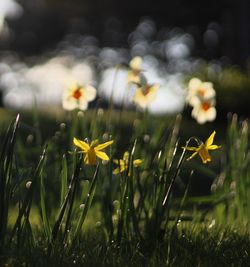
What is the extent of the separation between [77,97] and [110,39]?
20.2 metres

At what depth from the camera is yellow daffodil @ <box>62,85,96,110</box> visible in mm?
3518

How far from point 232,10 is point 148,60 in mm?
6495

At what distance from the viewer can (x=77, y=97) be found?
3535mm

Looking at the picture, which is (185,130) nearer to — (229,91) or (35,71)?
(229,91)

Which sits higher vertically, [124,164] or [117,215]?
[124,164]

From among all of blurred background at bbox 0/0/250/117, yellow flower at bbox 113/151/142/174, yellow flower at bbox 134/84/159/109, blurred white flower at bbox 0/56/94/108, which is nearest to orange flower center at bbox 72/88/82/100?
yellow flower at bbox 134/84/159/109

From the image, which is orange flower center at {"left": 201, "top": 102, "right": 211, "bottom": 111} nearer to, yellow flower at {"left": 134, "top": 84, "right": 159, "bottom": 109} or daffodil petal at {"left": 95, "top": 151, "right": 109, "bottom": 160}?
yellow flower at {"left": 134, "top": 84, "right": 159, "bottom": 109}

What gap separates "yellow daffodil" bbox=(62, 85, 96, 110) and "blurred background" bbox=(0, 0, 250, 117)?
43.6 ft

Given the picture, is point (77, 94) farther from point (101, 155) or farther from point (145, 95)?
point (101, 155)

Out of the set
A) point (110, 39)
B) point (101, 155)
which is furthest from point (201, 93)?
point (110, 39)

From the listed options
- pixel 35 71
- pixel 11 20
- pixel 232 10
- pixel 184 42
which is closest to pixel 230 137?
pixel 232 10

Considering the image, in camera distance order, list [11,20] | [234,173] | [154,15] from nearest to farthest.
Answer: [234,173] < [154,15] < [11,20]

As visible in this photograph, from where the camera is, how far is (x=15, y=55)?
2625 centimetres

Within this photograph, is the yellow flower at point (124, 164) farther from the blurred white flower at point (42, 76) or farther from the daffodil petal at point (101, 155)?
the blurred white flower at point (42, 76)
